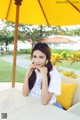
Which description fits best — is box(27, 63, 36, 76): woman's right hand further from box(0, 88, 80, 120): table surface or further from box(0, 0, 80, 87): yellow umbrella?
box(0, 0, 80, 87): yellow umbrella

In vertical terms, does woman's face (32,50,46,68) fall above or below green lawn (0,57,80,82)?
above

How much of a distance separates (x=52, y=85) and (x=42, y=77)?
94 mm

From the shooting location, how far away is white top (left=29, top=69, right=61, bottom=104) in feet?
5.11

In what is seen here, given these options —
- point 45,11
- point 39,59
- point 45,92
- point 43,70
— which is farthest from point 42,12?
point 45,92

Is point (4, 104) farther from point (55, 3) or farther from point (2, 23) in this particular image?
point (2, 23)

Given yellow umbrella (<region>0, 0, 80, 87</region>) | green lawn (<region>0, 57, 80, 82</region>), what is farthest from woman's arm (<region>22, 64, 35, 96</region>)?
green lawn (<region>0, 57, 80, 82</region>)

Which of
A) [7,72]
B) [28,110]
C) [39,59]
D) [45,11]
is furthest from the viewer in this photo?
[7,72]

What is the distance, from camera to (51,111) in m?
1.34

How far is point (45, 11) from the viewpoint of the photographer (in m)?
2.80

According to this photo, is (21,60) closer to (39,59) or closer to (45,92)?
(39,59)

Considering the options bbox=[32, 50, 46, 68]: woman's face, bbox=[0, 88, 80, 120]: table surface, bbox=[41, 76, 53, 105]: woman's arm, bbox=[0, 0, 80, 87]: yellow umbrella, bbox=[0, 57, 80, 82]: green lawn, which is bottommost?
bbox=[0, 57, 80, 82]: green lawn

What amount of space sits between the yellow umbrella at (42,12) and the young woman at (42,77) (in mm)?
1032

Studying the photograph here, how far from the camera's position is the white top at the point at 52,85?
1.56 m

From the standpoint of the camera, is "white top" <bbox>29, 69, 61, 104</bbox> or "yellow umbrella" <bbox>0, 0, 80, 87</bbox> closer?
"white top" <bbox>29, 69, 61, 104</bbox>
